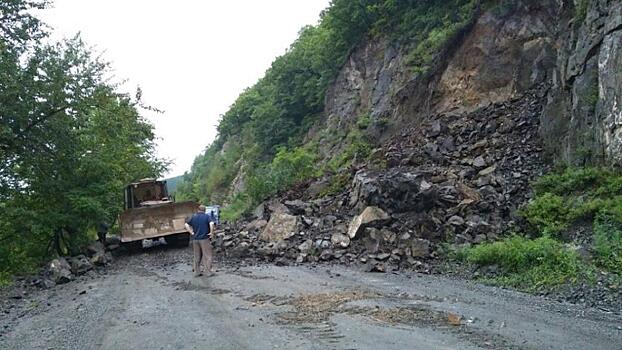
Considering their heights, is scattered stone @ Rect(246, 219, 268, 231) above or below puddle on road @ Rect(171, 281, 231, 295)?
above

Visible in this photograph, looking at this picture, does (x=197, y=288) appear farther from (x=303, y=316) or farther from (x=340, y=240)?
(x=340, y=240)

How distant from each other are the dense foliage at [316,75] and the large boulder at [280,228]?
21.8 feet

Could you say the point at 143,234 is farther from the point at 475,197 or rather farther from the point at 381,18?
the point at 381,18

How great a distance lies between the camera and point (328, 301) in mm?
8422

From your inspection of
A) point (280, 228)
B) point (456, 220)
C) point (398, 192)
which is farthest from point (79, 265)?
point (456, 220)

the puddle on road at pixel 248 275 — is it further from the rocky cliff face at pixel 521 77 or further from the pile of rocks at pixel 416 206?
the rocky cliff face at pixel 521 77

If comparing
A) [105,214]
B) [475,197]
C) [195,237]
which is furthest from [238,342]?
[105,214]

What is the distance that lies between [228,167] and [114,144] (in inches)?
1520

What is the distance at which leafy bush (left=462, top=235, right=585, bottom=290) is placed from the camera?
9.55 meters

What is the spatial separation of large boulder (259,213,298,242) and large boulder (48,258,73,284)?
17.4ft

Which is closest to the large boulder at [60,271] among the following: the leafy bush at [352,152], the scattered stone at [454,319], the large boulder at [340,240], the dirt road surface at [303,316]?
the dirt road surface at [303,316]

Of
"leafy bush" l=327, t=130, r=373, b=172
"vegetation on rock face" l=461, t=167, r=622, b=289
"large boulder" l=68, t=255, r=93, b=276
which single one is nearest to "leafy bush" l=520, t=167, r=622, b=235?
"vegetation on rock face" l=461, t=167, r=622, b=289

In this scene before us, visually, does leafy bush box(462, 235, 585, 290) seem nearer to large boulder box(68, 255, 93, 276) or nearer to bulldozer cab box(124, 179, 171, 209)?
large boulder box(68, 255, 93, 276)

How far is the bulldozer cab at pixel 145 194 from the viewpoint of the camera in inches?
805
